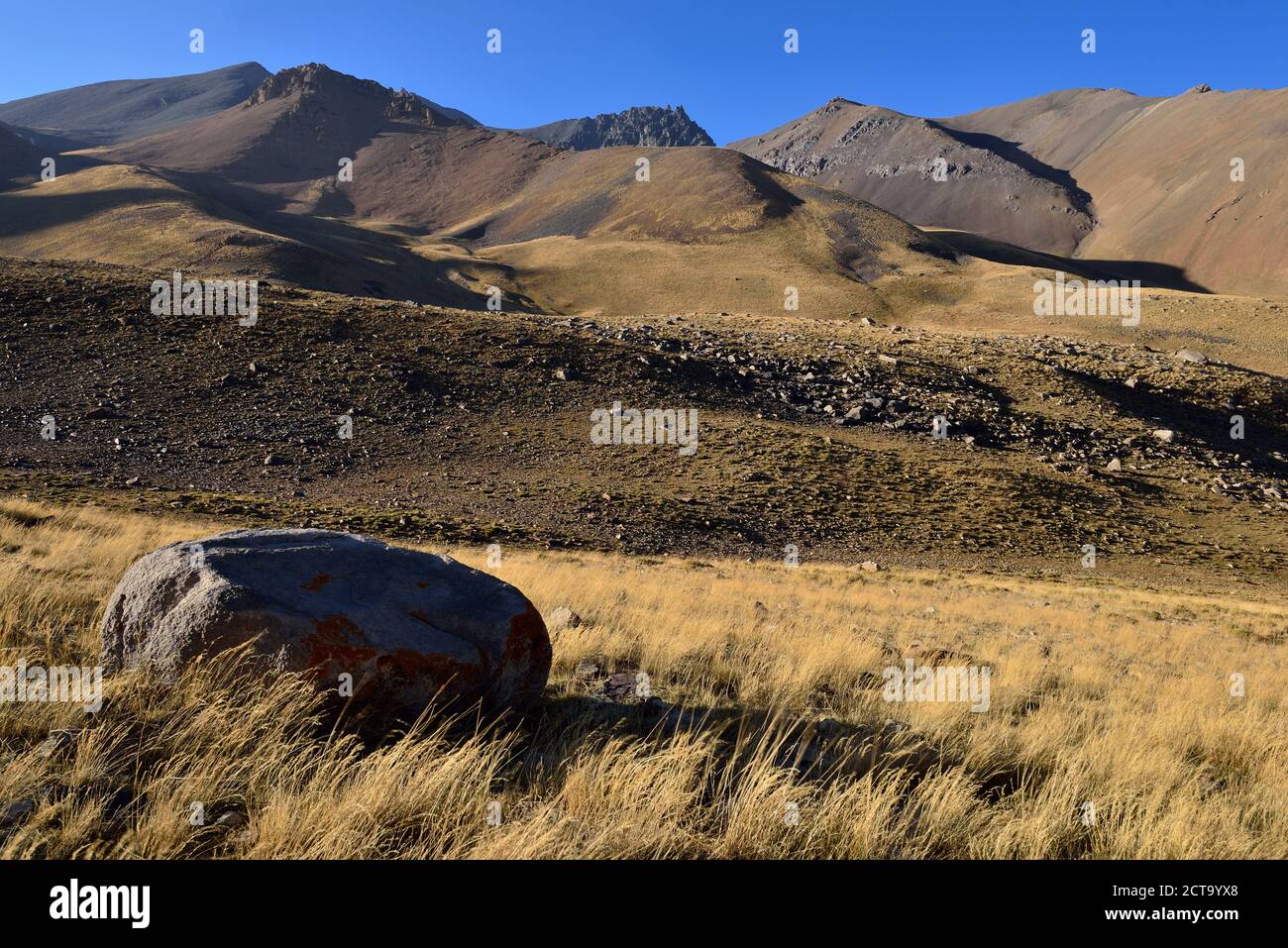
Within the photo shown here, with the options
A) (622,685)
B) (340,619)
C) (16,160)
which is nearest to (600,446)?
(622,685)

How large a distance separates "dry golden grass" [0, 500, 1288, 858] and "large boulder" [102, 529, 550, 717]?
22 centimetres

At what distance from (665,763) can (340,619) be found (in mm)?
2113

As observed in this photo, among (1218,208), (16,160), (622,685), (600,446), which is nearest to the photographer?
(622,685)

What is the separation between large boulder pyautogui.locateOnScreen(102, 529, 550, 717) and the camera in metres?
4.22

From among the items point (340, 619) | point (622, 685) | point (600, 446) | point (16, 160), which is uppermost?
point (16, 160)

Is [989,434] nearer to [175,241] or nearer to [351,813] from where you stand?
[351,813]

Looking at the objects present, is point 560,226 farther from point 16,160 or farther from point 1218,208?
point 1218,208

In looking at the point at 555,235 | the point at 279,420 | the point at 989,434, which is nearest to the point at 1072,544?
the point at 989,434

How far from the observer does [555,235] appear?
416ft

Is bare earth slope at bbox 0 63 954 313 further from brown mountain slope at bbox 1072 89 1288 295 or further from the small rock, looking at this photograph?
brown mountain slope at bbox 1072 89 1288 295

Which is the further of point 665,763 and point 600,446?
point 600,446

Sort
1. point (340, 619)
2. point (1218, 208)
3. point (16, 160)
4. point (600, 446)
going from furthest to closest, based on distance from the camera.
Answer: point (1218, 208) → point (16, 160) → point (600, 446) → point (340, 619)

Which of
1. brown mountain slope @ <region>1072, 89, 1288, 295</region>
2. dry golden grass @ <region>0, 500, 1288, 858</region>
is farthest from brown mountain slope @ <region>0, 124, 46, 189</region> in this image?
brown mountain slope @ <region>1072, 89, 1288, 295</region>

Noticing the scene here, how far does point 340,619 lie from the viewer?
433cm
